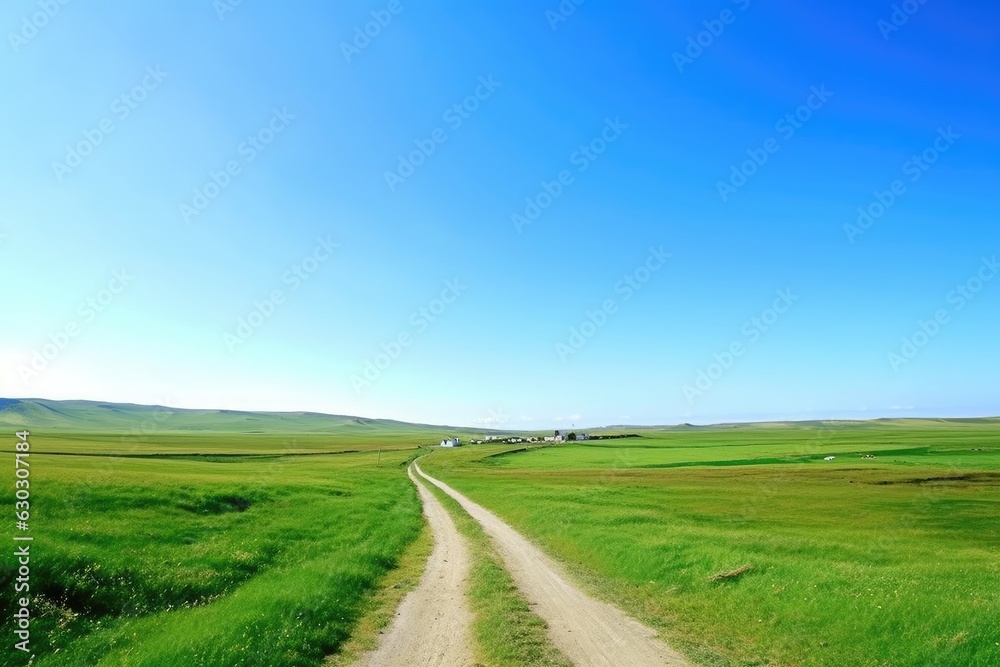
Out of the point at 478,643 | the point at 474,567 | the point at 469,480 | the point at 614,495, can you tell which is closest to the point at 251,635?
the point at 478,643

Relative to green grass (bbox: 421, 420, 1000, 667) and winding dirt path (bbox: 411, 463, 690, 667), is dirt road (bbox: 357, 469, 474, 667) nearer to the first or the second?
winding dirt path (bbox: 411, 463, 690, 667)

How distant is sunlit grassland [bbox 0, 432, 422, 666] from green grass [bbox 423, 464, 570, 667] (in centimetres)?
463

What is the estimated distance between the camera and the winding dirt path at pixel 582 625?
15211mm

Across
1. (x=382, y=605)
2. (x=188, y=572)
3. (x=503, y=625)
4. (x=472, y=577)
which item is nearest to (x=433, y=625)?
(x=503, y=625)

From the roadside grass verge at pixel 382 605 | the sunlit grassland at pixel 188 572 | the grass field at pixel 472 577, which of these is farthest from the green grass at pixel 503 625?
the sunlit grassland at pixel 188 572

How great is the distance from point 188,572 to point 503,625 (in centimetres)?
1456

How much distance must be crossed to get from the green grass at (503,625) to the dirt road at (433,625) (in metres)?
0.47

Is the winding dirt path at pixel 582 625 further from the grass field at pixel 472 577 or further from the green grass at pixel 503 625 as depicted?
the grass field at pixel 472 577

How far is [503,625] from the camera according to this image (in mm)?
17172

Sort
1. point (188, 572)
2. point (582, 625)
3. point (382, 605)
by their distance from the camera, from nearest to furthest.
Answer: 1. point (582, 625)
2. point (382, 605)
3. point (188, 572)

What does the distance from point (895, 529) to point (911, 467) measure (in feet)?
192

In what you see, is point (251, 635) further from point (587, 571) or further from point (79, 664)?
point (587, 571)

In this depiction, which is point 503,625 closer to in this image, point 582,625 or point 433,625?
point 433,625

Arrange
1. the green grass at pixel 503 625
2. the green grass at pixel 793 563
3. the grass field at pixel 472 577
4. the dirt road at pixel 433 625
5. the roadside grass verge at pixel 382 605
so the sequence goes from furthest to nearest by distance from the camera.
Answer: the green grass at pixel 793 563, the roadside grass verge at pixel 382 605, the grass field at pixel 472 577, the dirt road at pixel 433 625, the green grass at pixel 503 625
